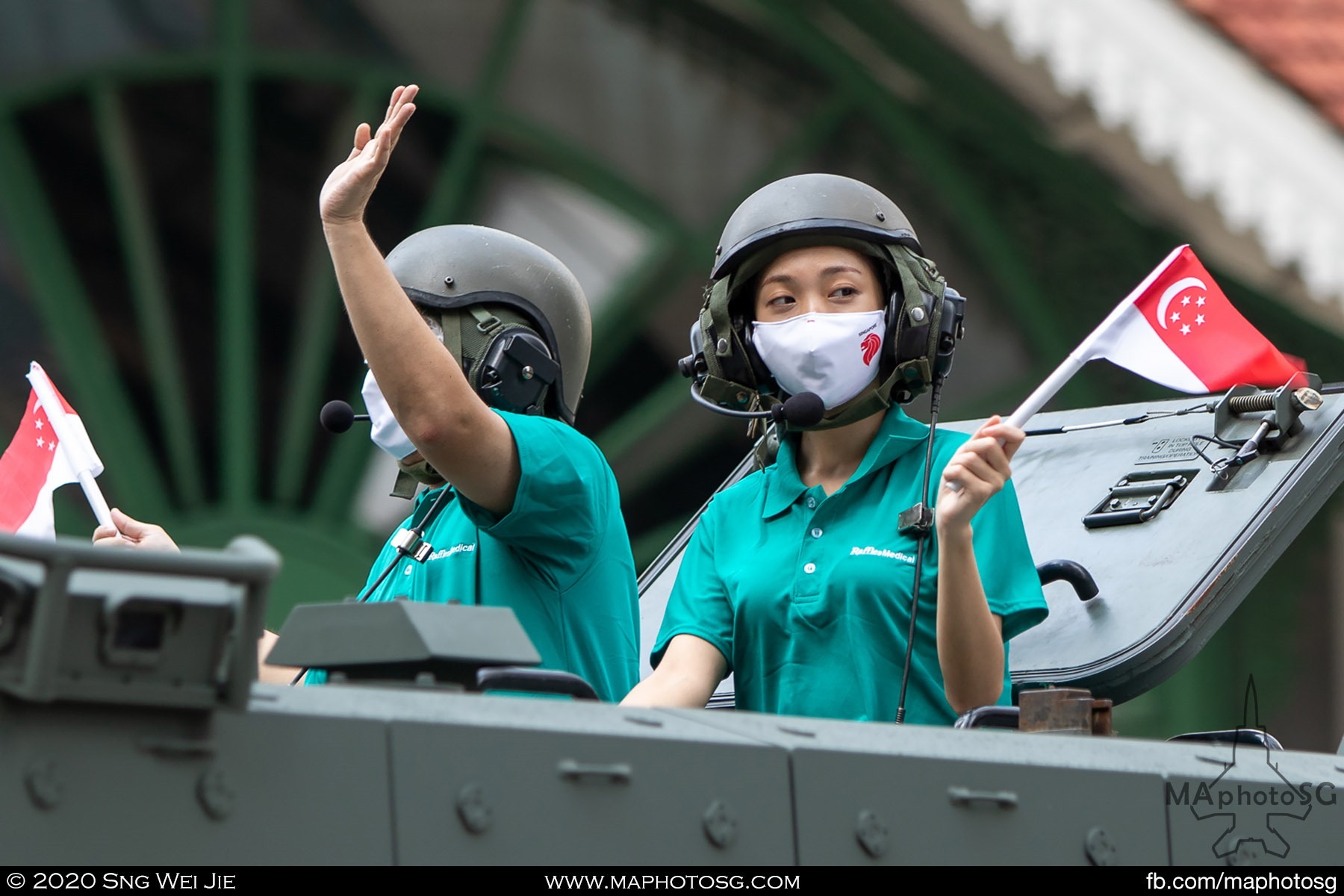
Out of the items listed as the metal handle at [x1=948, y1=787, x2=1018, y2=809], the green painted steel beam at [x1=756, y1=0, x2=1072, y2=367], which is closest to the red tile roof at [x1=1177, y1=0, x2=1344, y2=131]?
the green painted steel beam at [x1=756, y1=0, x2=1072, y2=367]

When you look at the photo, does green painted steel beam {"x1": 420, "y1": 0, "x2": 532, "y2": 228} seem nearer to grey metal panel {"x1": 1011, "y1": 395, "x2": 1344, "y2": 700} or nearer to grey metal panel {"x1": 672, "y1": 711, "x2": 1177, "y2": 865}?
grey metal panel {"x1": 1011, "y1": 395, "x2": 1344, "y2": 700}

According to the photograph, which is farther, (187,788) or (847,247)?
(847,247)

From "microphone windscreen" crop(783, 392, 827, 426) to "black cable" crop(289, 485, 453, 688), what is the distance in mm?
718

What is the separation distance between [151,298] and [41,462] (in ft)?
14.4

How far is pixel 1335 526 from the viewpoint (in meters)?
8.36

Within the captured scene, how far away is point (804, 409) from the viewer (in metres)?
3.07

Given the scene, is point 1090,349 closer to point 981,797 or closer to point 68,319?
point 981,797

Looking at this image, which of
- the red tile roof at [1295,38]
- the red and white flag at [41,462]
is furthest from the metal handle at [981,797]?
the red tile roof at [1295,38]

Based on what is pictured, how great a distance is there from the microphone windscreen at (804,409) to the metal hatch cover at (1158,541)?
203 millimetres

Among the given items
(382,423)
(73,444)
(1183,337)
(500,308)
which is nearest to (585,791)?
(382,423)

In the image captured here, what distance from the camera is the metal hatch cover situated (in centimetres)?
330

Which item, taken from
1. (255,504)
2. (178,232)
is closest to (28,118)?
(178,232)

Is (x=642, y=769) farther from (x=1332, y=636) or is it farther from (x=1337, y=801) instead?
(x=1332, y=636)

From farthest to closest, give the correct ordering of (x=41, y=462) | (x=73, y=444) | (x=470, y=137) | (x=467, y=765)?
(x=470, y=137)
(x=41, y=462)
(x=73, y=444)
(x=467, y=765)
